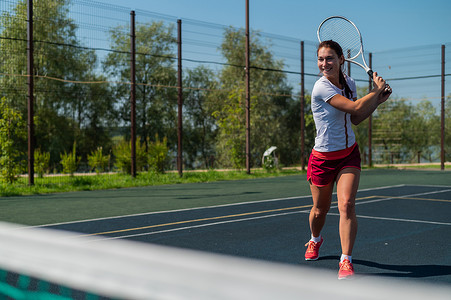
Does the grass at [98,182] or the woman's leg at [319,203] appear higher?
the woman's leg at [319,203]

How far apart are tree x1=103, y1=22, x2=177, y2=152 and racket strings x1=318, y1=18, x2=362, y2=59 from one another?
3094 centimetres

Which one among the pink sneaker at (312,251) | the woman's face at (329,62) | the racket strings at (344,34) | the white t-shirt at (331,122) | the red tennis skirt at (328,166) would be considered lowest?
the pink sneaker at (312,251)

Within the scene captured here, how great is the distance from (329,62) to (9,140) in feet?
42.6

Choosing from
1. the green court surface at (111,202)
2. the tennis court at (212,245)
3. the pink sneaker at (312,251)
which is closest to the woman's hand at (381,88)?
the tennis court at (212,245)

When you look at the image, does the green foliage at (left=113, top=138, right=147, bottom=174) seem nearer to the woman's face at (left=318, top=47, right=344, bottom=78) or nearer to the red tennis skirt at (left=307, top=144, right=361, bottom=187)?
the red tennis skirt at (left=307, top=144, right=361, bottom=187)

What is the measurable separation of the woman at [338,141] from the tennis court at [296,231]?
702mm

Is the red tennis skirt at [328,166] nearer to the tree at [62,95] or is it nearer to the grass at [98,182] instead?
the grass at [98,182]

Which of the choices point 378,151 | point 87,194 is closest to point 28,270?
point 87,194

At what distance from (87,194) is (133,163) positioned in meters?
4.83

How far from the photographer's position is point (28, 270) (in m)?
2.17

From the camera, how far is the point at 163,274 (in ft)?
5.45

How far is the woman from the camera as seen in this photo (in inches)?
204

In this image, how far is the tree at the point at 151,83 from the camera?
37.3 m

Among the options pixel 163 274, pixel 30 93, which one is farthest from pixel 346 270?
pixel 30 93
